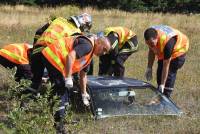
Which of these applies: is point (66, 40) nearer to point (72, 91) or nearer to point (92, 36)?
point (92, 36)

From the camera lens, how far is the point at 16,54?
8.87 meters

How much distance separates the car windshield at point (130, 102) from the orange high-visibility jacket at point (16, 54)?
1240 mm

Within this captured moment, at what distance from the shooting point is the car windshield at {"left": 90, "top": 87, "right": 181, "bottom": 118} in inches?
317

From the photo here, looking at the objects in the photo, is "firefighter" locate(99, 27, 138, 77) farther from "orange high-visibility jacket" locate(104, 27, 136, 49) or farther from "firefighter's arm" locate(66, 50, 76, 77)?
"firefighter's arm" locate(66, 50, 76, 77)

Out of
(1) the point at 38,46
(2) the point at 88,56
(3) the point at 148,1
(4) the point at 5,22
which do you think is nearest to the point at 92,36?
(2) the point at 88,56

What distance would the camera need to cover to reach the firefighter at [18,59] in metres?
8.77

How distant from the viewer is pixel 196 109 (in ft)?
29.3

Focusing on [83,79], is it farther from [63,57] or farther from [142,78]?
[142,78]

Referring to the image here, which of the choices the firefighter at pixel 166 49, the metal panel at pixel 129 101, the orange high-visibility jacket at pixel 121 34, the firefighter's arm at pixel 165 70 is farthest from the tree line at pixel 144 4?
the metal panel at pixel 129 101

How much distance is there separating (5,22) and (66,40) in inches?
635

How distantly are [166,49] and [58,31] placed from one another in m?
1.78

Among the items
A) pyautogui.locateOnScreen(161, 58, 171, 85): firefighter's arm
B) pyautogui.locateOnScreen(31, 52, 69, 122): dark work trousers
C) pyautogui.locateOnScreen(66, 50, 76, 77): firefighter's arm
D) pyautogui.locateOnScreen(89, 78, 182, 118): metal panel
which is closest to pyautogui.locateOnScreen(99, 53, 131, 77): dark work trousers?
pyautogui.locateOnScreen(161, 58, 171, 85): firefighter's arm

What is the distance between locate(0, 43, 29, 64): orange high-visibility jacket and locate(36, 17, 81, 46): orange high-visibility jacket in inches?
28.4

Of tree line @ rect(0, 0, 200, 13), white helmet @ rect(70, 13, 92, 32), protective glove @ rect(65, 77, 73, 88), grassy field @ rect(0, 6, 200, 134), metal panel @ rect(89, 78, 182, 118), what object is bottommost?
tree line @ rect(0, 0, 200, 13)
